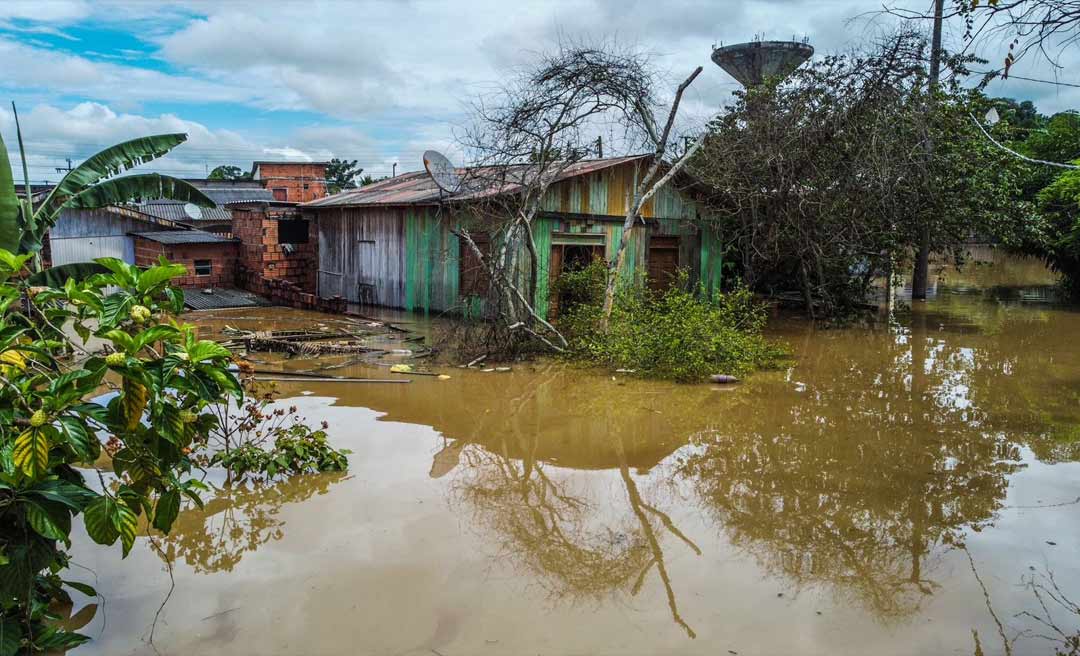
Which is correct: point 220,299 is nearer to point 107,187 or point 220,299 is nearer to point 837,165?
point 107,187

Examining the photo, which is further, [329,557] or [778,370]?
[778,370]

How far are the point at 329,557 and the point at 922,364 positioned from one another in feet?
32.9

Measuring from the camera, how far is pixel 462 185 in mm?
11961

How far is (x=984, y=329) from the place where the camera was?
1566 centimetres

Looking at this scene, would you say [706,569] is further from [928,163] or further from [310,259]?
[310,259]

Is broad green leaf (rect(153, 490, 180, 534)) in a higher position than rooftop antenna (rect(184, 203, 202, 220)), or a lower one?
lower

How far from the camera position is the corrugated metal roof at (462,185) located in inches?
465

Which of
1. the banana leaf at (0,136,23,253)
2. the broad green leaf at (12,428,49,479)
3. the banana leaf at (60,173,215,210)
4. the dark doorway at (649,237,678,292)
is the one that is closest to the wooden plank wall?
the dark doorway at (649,237,678,292)

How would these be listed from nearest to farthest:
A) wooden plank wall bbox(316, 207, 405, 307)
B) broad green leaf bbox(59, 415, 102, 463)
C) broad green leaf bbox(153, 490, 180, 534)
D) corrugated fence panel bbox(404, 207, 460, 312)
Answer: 1. broad green leaf bbox(59, 415, 102, 463)
2. broad green leaf bbox(153, 490, 180, 534)
3. corrugated fence panel bbox(404, 207, 460, 312)
4. wooden plank wall bbox(316, 207, 405, 307)

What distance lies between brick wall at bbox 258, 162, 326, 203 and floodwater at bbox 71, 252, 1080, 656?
2992cm

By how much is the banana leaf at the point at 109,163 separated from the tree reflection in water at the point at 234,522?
3.57 m

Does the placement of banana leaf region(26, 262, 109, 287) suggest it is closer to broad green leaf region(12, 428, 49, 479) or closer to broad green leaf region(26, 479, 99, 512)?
broad green leaf region(26, 479, 99, 512)

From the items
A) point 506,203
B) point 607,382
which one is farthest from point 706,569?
point 506,203

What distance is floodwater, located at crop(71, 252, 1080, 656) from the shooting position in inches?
164
